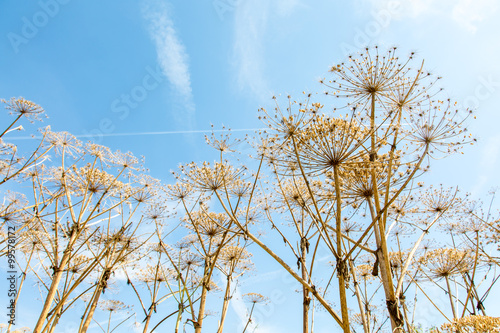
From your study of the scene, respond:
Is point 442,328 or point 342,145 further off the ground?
point 342,145

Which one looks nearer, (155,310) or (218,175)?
(155,310)

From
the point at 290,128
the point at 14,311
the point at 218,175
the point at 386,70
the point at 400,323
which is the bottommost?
the point at 400,323

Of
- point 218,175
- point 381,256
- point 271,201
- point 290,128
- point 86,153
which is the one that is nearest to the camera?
point 381,256

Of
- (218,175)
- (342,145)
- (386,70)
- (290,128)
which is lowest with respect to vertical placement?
(342,145)

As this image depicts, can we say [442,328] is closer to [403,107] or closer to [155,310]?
[403,107]

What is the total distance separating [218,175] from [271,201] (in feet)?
10.5

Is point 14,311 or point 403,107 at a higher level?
point 403,107

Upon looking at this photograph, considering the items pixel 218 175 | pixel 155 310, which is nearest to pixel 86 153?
pixel 218 175

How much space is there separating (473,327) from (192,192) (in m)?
8.46

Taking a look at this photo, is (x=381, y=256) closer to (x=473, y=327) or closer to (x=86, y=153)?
(x=473, y=327)

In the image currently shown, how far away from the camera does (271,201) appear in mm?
11477

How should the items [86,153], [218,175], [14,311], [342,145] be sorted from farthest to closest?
[86,153] < [218,175] < [14,311] < [342,145]

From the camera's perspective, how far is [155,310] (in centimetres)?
826

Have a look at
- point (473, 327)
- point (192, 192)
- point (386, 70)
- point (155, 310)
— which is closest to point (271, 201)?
point (192, 192)
